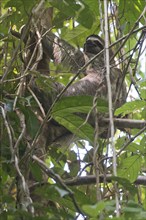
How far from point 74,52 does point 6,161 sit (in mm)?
2052

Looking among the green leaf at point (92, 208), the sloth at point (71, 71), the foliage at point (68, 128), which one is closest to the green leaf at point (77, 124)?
the foliage at point (68, 128)

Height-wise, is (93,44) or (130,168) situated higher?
(93,44)

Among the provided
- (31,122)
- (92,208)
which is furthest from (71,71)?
(92,208)

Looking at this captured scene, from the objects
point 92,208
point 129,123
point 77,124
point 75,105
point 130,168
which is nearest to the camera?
point 92,208

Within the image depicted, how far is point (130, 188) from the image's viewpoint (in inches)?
66.3

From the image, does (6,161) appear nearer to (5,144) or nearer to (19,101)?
(5,144)

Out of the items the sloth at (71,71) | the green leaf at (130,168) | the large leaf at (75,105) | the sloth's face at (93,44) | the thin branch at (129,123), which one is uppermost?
the sloth's face at (93,44)

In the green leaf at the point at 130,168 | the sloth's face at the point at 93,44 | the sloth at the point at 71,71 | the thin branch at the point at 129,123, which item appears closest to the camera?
the green leaf at the point at 130,168

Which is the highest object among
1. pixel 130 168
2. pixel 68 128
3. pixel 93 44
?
pixel 93 44

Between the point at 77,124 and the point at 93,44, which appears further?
the point at 93,44

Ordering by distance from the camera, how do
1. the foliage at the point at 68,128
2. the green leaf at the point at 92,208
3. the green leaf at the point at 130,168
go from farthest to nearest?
the green leaf at the point at 130,168 → the foliage at the point at 68,128 → the green leaf at the point at 92,208

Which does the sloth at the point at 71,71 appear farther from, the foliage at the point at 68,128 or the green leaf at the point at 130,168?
the green leaf at the point at 130,168

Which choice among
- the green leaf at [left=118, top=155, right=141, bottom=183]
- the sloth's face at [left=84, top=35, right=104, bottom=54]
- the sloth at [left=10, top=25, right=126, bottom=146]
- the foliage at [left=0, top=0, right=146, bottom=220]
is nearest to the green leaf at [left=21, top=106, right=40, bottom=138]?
the foliage at [left=0, top=0, right=146, bottom=220]

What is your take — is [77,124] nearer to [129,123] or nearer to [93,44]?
[129,123]
